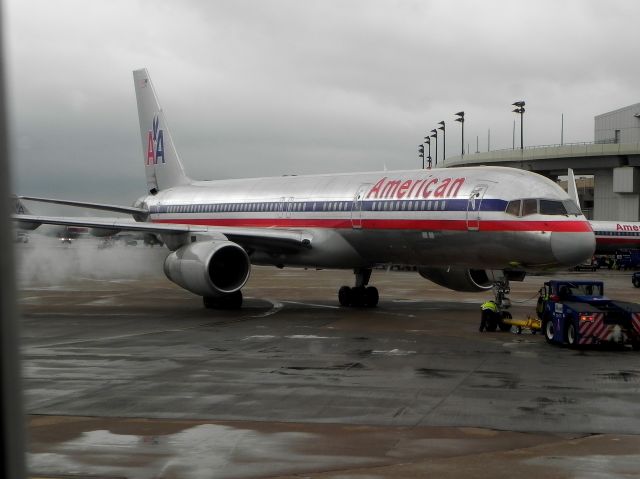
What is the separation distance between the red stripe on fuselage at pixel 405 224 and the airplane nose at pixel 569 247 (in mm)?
156

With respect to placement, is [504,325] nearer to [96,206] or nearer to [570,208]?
[570,208]

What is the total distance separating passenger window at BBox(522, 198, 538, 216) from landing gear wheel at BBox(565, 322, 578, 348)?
11.6 feet

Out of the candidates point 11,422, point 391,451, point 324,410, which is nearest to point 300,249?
point 324,410

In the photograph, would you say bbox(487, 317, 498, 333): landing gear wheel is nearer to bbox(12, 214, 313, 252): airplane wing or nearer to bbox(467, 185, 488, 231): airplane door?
bbox(467, 185, 488, 231): airplane door

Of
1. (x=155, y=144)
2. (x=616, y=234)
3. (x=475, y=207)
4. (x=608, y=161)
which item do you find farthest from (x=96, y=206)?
(x=608, y=161)

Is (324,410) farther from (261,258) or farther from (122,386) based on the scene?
(261,258)

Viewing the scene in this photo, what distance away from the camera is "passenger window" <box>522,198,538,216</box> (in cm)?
2030

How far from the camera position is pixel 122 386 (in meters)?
12.8

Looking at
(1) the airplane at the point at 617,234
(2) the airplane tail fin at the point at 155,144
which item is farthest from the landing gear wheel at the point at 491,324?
(1) the airplane at the point at 617,234

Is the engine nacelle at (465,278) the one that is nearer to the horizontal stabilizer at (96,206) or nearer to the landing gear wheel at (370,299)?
the landing gear wheel at (370,299)

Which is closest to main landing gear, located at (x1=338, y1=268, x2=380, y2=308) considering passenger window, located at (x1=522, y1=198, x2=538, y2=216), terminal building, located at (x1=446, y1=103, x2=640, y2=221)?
passenger window, located at (x1=522, y1=198, x2=538, y2=216)

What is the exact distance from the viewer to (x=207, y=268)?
76.1 feet

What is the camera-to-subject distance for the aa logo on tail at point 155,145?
121ft

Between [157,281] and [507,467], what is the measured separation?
122ft
